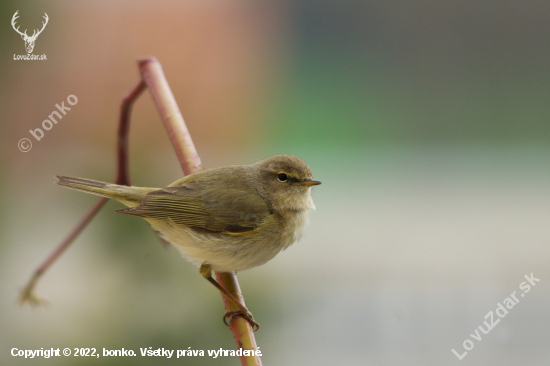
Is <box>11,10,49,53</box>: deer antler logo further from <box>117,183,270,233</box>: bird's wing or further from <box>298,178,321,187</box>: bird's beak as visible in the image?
<box>298,178,321,187</box>: bird's beak

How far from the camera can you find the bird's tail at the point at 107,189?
1138mm

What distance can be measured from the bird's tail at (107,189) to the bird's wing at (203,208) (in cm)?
4

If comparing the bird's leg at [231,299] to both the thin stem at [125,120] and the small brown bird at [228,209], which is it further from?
the thin stem at [125,120]

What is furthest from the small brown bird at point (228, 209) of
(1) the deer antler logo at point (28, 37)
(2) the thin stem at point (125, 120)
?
(1) the deer antler logo at point (28, 37)

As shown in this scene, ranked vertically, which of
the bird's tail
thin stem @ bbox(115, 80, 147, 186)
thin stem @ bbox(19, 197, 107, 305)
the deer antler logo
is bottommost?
thin stem @ bbox(19, 197, 107, 305)

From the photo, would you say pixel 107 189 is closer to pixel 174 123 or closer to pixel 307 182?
pixel 174 123

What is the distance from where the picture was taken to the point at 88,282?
131 centimetres

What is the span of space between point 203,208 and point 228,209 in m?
0.06

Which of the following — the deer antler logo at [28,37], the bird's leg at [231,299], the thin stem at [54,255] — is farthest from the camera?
the deer antler logo at [28,37]

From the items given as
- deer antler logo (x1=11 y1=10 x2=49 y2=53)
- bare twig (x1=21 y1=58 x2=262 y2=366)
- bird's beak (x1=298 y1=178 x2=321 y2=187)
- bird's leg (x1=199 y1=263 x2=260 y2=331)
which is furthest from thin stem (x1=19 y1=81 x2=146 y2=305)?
deer antler logo (x1=11 y1=10 x2=49 y2=53)

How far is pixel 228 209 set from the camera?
117 cm

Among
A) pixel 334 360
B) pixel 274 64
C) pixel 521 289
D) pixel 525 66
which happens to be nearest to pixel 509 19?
pixel 525 66

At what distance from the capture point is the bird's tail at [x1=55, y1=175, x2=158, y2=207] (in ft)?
3.73

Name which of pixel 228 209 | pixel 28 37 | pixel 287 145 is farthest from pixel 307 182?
pixel 287 145
